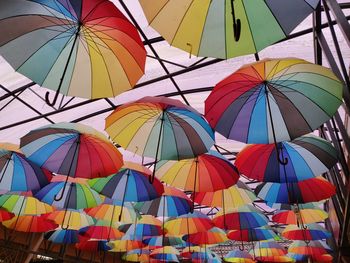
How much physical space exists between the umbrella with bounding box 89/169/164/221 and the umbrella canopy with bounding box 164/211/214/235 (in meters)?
2.96

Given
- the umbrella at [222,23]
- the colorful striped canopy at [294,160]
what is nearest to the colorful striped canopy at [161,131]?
the colorful striped canopy at [294,160]

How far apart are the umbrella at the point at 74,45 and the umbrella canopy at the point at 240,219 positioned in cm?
519

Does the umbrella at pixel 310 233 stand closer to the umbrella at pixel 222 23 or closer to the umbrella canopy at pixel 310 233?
the umbrella canopy at pixel 310 233

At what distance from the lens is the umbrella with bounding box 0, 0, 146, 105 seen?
120 inches

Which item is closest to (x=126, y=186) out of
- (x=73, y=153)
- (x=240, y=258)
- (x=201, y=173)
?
(x=73, y=153)

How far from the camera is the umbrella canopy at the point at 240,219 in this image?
25.0 feet

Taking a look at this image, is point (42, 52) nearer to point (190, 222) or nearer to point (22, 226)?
A: point (190, 222)

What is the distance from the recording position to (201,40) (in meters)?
2.93

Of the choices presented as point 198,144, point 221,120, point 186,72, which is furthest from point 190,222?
point 221,120

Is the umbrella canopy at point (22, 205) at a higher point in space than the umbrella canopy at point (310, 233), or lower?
higher

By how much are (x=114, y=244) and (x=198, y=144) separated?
9097mm

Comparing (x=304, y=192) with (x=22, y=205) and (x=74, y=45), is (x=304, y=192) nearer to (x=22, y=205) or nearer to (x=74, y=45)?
(x=74, y=45)

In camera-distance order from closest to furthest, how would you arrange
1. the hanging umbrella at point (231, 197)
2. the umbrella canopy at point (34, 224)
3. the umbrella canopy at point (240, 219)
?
the hanging umbrella at point (231, 197)
the umbrella canopy at point (240, 219)
the umbrella canopy at point (34, 224)

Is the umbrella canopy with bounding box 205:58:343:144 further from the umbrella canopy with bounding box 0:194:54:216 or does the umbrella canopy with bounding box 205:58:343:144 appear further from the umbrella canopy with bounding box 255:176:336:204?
the umbrella canopy with bounding box 0:194:54:216
